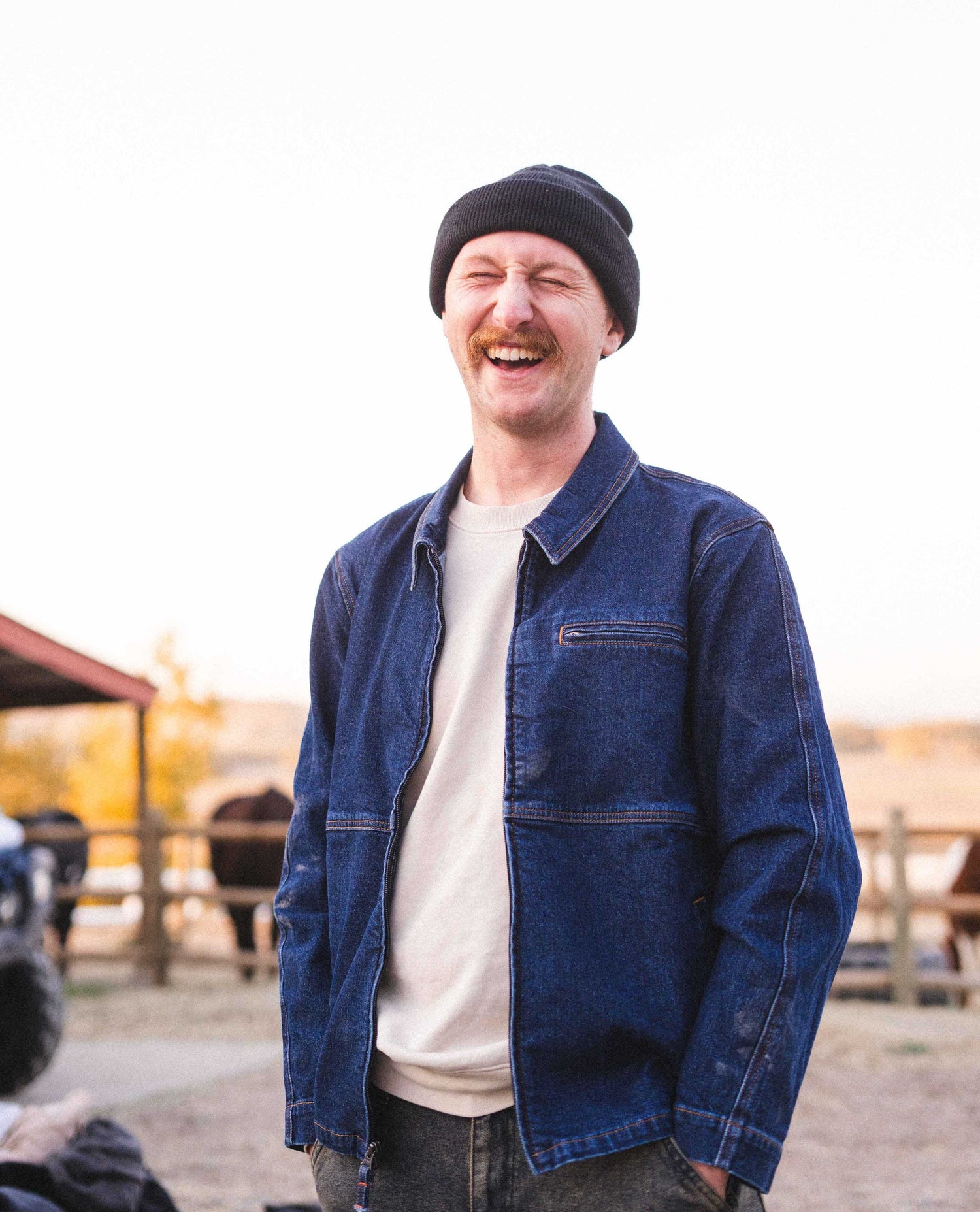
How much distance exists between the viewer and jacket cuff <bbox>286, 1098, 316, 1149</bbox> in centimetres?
167

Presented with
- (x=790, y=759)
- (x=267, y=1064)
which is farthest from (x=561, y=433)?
(x=267, y=1064)

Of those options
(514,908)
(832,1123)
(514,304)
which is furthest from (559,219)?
(832,1123)

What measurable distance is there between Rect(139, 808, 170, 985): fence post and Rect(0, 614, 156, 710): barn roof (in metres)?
1.35

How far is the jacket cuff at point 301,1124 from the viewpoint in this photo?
1.67 m

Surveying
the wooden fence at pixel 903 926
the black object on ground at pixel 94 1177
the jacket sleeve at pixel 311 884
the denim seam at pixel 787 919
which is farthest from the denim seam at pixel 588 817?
the wooden fence at pixel 903 926

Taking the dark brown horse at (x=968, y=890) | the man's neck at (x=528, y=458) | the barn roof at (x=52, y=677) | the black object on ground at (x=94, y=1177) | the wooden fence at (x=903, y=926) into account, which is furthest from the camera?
the dark brown horse at (x=968, y=890)

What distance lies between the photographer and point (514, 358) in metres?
1.70

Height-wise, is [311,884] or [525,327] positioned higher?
[525,327]

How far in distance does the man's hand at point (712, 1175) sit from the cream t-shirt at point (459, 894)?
228mm

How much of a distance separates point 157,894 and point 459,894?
965 centimetres

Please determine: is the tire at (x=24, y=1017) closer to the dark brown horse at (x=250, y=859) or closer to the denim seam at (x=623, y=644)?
the denim seam at (x=623, y=644)

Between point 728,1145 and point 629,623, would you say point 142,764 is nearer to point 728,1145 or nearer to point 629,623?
point 629,623

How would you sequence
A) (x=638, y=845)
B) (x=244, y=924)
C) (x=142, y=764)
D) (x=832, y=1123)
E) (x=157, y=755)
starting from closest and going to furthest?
(x=638, y=845) → (x=832, y=1123) → (x=142, y=764) → (x=244, y=924) → (x=157, y=755)

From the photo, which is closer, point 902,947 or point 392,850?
point 392,850
